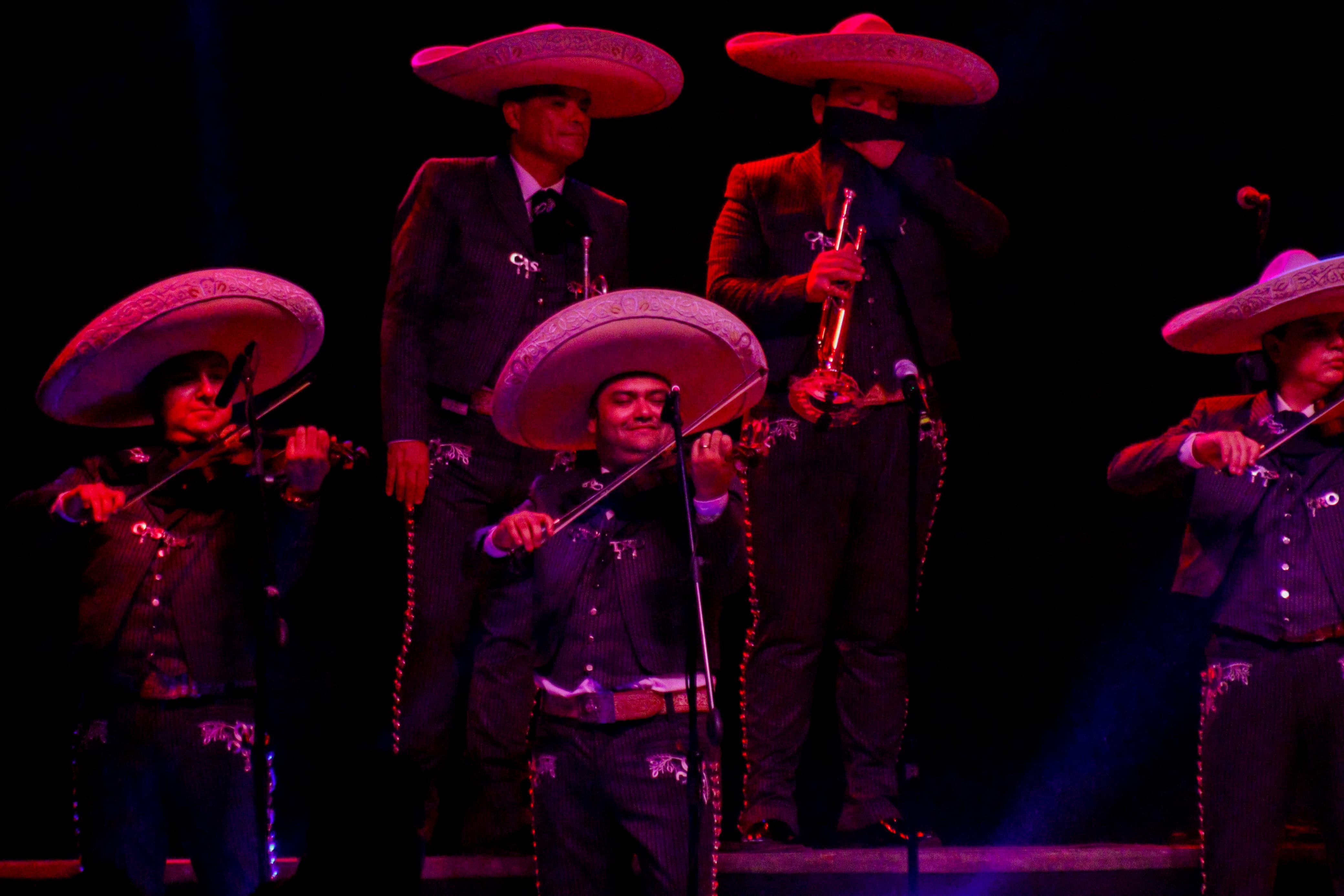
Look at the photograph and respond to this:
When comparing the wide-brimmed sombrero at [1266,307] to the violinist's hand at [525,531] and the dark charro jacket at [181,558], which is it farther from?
the dark charro jacket at [181,558]

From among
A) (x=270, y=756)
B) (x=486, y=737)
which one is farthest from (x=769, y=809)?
(x=270, y=756)

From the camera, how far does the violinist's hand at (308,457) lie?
357cm

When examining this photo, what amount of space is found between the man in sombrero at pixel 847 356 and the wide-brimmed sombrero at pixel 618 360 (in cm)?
44

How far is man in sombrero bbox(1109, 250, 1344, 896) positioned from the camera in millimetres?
3816

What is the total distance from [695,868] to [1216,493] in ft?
6.33

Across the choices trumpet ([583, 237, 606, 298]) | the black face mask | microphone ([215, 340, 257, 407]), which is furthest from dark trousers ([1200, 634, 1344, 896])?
microphone ([215, 340, 257, 407])

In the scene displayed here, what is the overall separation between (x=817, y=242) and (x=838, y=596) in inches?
43.7

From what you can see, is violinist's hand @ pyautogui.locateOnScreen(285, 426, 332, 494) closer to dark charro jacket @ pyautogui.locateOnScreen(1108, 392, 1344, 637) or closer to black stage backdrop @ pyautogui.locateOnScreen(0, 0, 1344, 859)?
black stage backdrop @ pyautogui.locateOnScreen(0, 0, 1344, 859)

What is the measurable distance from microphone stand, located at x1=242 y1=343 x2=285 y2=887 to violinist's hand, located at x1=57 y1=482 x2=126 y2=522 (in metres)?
0.35

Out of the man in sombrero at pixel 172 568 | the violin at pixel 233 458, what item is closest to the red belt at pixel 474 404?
the man in sombrero at pixel 172 568

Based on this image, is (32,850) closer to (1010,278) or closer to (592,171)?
(592,171)

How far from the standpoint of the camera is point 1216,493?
4.07 m

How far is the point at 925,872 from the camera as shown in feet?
13.5

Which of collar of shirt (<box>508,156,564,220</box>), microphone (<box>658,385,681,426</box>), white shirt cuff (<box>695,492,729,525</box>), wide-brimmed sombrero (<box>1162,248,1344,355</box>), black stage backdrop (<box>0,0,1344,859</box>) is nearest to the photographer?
microphone (<box>658,385,681,426</box>)
